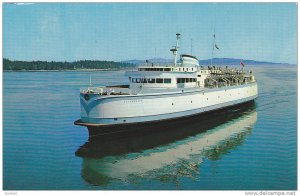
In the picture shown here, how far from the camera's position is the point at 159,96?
17.4 metres

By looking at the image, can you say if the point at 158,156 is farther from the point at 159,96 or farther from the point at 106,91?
the point at 106,91

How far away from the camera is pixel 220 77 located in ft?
80.3

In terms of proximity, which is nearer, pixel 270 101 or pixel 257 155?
pixel 257 155

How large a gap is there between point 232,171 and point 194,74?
8111 millimetres

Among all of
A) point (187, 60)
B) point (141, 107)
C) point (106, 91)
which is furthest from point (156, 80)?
point (106, 91)

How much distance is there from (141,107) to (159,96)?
1.07m

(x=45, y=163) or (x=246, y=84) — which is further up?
(x=246, y=84)

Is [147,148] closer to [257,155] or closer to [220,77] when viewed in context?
[257,155]

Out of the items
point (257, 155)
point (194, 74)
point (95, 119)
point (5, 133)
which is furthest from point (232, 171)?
point (5, 133)

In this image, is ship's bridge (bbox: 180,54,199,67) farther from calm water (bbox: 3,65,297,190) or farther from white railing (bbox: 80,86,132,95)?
white railing (bbox: 80,86,132,95)

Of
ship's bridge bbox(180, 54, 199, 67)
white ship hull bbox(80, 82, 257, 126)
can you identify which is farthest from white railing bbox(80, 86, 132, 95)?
ship's bridge bbox(180, 54, 199, 67)

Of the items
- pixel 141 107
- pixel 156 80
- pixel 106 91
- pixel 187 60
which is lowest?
pixel 141 107

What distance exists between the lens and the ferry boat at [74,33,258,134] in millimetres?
16406

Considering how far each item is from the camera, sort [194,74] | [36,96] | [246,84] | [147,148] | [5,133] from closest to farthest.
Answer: [147,148], [5,133], [194,74], [246,84], [36,96]
